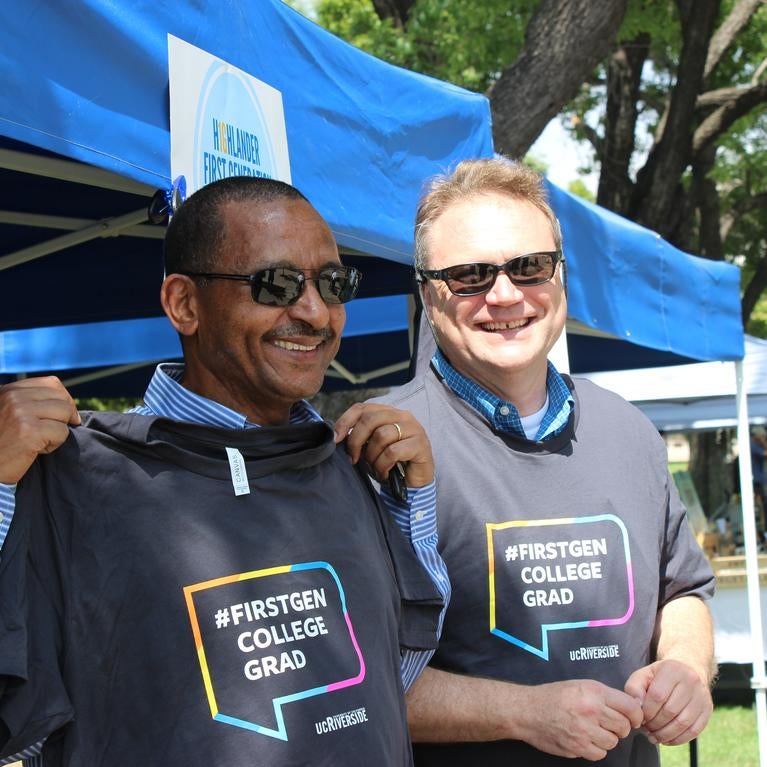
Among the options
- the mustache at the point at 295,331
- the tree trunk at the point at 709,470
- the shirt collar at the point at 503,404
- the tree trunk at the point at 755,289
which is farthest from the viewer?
the tree trunk at the point at 709,470

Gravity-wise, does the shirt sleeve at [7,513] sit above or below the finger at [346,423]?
below

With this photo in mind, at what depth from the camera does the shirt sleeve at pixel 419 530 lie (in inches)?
70.5

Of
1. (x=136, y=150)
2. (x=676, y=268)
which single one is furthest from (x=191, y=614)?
(x=676, y=268)

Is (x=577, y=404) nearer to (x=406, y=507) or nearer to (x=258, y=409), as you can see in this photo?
(x=406, y=507)

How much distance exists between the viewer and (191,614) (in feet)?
4.58

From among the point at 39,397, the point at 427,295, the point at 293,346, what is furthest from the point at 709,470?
the point at 39,397

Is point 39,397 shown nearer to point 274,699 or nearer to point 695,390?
point 274,699

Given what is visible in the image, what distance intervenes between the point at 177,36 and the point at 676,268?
3.52 meters

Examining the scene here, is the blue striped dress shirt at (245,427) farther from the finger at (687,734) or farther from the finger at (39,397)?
the finger at (687,734)

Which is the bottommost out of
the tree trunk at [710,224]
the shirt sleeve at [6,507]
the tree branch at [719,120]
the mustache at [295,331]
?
the shirt sleeve at [6,507]

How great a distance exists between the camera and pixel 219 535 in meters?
1.45

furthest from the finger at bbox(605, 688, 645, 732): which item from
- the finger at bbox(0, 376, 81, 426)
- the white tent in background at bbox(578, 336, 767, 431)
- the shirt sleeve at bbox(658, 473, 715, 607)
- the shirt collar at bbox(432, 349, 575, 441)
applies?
the white tent in background at bbox(578, 336, 767, 431)

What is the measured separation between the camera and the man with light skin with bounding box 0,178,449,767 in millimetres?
1345

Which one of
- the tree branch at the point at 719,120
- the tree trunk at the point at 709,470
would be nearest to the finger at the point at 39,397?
the tree branch at the point at 719,120
